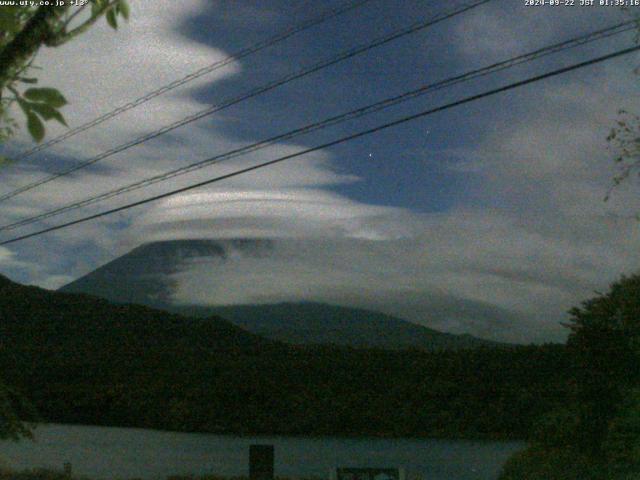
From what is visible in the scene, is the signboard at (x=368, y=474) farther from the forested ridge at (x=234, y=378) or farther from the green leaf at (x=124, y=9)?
the forested ridge at (x=234, y=378)

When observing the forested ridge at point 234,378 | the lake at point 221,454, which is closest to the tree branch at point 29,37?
the lake at point 221,454

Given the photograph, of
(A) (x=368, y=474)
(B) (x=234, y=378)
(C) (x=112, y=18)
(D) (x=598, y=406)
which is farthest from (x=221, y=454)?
(C) (x=112, y=18)

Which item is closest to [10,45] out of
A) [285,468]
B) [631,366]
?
[631,366]

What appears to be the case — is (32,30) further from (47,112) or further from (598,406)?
(598,406)

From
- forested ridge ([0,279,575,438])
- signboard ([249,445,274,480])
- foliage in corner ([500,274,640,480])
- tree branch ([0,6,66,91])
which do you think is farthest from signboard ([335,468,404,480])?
forested ridge ([0,279,575,438])

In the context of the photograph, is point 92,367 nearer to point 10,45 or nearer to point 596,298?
point 596,298

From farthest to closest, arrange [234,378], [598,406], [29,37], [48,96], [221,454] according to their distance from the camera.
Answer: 1. [234,378]
2. [221,454]
3. [598,406]
4. [29,37]
5. [48,96]
